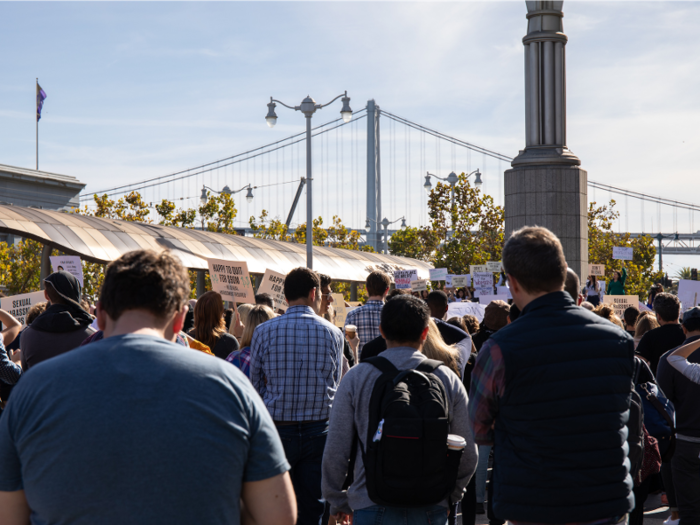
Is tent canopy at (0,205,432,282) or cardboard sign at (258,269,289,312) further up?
tent canopy at (0,205,432,282)

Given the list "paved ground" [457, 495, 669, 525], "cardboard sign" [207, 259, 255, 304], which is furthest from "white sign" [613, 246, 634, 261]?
"paved ground" [457, 495, 669, 525]

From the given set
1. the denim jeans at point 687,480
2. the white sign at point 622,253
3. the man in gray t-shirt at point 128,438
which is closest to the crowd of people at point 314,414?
the man in gray t-shirt at point 128,438

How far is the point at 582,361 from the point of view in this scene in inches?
109

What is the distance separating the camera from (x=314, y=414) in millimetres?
4715

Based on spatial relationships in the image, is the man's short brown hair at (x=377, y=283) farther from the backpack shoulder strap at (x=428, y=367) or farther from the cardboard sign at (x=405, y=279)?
the cardboard sign at (x=405, y=279)

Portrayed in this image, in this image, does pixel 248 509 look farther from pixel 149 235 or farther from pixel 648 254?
pixel 648 254

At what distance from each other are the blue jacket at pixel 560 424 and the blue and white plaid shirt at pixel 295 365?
2.03 m

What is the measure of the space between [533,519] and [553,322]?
722 mm

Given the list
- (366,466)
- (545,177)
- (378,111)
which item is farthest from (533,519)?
(378,111)

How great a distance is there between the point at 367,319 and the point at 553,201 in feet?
28.8

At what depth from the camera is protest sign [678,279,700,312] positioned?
11.9m

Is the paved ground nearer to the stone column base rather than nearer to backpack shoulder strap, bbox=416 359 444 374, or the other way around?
backpack shoulder strap, bbox=416 359 444 374

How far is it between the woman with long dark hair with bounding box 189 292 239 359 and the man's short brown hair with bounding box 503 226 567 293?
3.25 m

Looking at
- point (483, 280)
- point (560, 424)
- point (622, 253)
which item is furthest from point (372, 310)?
point (622, 253)
